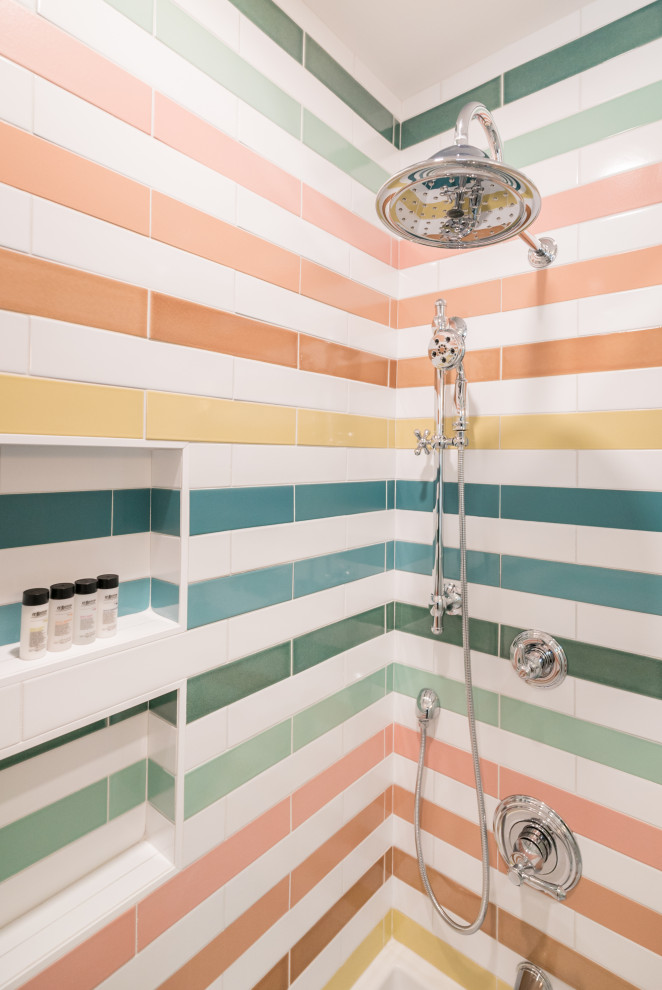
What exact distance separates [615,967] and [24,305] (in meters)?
1.78

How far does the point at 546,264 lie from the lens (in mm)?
1225

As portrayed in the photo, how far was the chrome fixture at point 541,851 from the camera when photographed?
1193 mm

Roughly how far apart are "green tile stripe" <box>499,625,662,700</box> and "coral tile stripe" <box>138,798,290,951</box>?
761mm

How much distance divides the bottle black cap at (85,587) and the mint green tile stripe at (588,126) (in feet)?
4.57

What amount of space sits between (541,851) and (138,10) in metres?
1.91

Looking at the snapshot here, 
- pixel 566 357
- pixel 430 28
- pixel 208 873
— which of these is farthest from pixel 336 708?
pixel 430 28

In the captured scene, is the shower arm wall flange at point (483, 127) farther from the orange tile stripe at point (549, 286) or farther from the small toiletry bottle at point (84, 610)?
the small toiletry bottle at point (84, 610)

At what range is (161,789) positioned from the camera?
987 mm

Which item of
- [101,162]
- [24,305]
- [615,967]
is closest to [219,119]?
[101,162]

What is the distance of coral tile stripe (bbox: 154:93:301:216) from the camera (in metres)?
0.91

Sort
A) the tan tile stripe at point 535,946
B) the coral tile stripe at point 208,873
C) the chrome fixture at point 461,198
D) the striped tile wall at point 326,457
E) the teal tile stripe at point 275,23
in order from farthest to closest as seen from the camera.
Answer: the tan tile stripe at point 535,946 → the teal tile stripe at point 275,23 → the coral tile stripe at point 208,873 → the striped tile wall at point 326,457 → the chrome fixture at point 461,198

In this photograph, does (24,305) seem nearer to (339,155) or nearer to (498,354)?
(339,155)

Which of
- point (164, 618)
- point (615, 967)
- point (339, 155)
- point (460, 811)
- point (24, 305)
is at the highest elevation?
point (339, 155)

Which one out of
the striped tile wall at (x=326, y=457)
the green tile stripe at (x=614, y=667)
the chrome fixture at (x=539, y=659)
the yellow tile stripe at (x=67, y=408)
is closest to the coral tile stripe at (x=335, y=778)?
the striped tile wall at (x=326, y=457)
